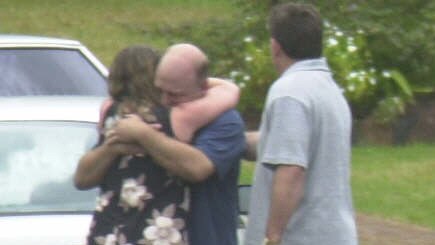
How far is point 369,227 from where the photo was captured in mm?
10062

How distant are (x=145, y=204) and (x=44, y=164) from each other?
4.55ft

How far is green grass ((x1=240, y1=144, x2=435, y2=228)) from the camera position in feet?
34.7

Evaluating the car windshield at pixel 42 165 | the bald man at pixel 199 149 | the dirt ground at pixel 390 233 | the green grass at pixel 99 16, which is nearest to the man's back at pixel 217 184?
the bald man at pixel 199 149

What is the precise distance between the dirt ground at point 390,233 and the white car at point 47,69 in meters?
2.36

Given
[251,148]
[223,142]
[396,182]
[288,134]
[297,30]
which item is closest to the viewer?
[288,134]

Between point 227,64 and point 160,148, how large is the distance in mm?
9125

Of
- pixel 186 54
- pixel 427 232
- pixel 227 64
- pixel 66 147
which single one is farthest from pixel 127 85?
pixel 227 64

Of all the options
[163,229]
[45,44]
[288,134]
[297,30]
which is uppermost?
[297,30]

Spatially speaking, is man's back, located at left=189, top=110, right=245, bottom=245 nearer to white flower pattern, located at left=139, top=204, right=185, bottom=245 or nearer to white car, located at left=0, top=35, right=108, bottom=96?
white flower pattern, located at left=139, top=204, right=185, bottom=245

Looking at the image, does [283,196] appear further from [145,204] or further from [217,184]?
[145,204]

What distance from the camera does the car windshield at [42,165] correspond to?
20.1 feet

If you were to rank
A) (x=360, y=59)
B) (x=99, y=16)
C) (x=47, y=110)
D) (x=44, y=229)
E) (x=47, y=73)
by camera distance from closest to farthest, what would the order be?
(x=44, y=229), (x=47, y=110), (x=47, y=73), (x=360, y=59), (x=99, y=16)

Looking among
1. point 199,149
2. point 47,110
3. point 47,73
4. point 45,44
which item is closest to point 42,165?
point 47,110

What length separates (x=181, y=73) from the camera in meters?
4.97
